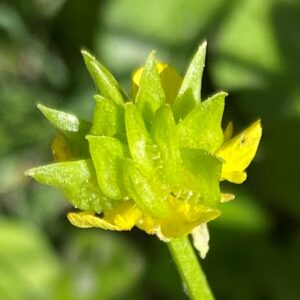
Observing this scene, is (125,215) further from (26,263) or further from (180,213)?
(26,263)

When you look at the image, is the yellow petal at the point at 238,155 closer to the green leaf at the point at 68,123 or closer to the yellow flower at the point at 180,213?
the yellow flower at the point at 180,213

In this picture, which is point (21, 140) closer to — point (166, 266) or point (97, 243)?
point (97, 243)

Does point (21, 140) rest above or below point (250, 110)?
below

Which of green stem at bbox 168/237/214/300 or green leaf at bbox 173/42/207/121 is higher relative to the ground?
green leaf at bbox 173/42/207/121

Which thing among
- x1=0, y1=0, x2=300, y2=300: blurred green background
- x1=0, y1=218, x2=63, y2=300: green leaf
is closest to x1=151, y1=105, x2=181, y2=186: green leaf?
x1=0, y1=0, x2=300, y2=300: blurred green background

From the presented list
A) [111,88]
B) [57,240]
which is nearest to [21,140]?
[57,240]

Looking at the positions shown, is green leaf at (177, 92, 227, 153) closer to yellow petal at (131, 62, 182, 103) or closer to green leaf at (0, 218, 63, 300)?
yellow petal at (131, 62, 182, 103)
